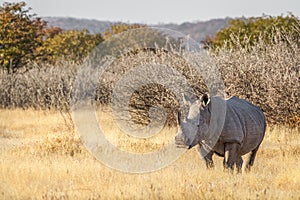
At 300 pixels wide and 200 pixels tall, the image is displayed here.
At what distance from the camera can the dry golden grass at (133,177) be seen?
8234mm

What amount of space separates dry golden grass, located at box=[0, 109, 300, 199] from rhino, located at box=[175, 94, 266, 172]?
0.33 m

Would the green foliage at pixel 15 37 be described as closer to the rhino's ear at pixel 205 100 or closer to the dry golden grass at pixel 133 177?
the dry golden grass at pixel 133 177

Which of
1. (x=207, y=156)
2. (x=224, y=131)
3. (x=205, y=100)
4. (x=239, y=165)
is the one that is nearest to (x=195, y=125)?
(x=205, y=100)

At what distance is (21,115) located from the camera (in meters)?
24.8

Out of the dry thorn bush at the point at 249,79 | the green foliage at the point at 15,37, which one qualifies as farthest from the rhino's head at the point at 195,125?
the green foliage at the point at 15,37

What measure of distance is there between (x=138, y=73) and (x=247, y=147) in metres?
8.58

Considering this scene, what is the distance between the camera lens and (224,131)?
998 cm

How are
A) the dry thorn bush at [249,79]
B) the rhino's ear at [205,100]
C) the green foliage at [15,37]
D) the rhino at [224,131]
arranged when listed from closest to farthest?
1. the rhino at [224,131]
2. the rhino's ear at [205,100]
3. the dry thorn bush at [249,79]
4. the green foliage at [15,37]

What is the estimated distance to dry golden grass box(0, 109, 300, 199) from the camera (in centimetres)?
823

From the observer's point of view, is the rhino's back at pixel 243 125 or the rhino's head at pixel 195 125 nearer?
the rhino's head at pixel 195 125

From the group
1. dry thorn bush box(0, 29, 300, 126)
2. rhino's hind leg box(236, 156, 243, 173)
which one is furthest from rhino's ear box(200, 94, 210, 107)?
dry thorn bush box(0, 29, 300, 126)

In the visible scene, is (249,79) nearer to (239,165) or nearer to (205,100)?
(239,165)

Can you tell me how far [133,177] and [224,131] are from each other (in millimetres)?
1612

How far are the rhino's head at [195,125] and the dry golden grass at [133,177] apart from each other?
1.86 feet
